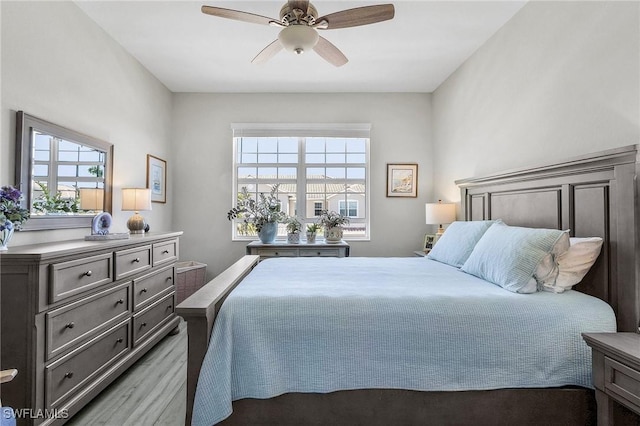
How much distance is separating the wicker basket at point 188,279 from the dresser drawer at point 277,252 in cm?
79

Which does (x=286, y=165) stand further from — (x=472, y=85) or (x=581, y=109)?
(x=581, y=109)

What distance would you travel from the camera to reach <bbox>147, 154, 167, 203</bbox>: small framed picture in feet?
12.4

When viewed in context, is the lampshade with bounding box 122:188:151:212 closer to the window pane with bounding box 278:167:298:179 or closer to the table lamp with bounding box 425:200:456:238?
the window pane with bounding box 278:167:298:179

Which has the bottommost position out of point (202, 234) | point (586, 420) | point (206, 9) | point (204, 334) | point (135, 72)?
point (586, 420)

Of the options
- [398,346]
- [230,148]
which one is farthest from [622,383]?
[230,148]

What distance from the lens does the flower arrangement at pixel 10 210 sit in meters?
1.66

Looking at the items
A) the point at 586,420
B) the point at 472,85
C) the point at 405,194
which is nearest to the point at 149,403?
the point at 586,420

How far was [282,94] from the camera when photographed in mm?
4398

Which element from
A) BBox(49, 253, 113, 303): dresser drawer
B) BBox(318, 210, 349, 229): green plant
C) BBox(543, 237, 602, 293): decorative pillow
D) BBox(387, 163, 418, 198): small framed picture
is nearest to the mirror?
BBox(49, 253, 113, 303): dresser drawer

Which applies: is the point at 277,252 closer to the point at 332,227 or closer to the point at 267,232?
the point at 267,232

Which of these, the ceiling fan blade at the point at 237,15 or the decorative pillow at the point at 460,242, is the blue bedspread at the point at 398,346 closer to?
the decorative pillow at the point at 460,242

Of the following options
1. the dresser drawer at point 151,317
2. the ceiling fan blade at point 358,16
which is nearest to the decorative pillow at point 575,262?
the ceiling fan blade at point 358,16

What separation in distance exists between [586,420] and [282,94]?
13.8 feet

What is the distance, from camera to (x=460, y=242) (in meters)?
2.56
